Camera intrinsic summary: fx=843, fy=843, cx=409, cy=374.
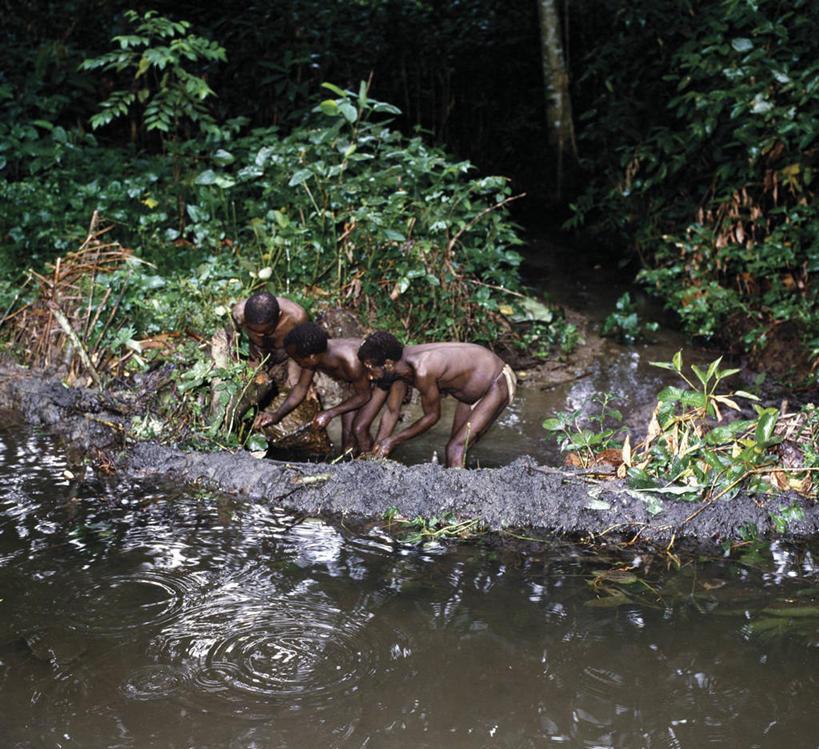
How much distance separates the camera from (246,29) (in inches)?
469

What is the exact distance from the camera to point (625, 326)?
7828mm

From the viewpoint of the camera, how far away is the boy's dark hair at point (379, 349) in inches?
196

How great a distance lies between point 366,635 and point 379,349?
2.05 metres

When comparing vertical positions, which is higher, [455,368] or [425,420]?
[455,368]

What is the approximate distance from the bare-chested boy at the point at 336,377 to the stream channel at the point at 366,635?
1057 mm

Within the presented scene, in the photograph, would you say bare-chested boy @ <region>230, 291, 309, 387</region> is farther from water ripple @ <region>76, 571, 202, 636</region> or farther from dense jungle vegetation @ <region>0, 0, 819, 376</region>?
water ripple @ <region>76, 571, 202, 636</region>

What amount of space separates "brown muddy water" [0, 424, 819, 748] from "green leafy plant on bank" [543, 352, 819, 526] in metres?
0.41

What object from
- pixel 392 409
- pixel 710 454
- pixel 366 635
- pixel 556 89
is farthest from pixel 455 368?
pixel 556 89

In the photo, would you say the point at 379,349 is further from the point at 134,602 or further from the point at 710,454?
the point at 134,602

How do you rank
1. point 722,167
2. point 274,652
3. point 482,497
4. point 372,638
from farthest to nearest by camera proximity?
1. point 722,167
2. point 482,497
3. point 372,638
4. point 274,652

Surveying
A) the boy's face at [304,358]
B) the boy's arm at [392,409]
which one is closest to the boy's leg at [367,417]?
the boy's arm at [392,409]

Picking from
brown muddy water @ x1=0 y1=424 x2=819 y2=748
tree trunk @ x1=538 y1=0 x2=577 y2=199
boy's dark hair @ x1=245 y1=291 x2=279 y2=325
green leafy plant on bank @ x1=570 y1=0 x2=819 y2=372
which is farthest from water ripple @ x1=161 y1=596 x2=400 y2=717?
tree trunk @ x1=538 y1=0 x2=577 y2=199

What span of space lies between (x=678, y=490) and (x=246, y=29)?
1009 cm

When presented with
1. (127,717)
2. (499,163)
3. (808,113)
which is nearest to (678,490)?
(127,717)
